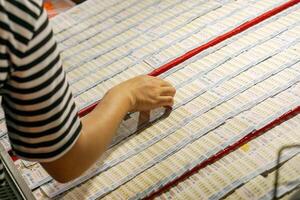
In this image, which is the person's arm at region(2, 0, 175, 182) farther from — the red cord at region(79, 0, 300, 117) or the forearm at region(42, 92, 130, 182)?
the red cord at region(79, 0, 300, 117)

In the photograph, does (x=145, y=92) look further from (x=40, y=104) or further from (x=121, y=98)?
(x=40, y=104)

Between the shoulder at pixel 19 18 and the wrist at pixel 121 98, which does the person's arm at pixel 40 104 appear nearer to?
the shoulder at pixel 19 18

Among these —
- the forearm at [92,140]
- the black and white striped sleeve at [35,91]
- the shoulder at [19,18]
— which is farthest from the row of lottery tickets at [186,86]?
the shoulder at [19,18]

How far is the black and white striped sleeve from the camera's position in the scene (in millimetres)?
491

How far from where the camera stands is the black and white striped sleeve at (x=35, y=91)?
491 millimetres

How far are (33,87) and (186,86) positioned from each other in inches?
23.7

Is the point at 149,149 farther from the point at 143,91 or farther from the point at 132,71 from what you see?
the point at 132,71

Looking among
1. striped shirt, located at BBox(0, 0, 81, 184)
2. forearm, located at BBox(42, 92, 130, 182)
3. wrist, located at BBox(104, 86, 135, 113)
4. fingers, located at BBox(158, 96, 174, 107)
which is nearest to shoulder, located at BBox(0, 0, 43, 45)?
striped shirt, located at BBox(0, 0, 81, 184)

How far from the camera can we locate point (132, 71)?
1171 millimetres

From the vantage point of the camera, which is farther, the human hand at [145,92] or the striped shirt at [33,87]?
the human hand at [145,92]

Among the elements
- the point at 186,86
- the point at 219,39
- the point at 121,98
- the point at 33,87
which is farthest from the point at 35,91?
the point at 219,39

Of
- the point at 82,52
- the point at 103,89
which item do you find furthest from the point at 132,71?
the point at 82,52

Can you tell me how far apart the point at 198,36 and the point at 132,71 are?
0.24 m

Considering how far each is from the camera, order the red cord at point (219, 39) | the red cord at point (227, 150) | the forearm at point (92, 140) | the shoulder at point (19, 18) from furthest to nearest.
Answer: the red cord at point (219, 39), the red cord at point (227, 150), the forearm at point (92, 140), the shoulder at point (19, 18)
